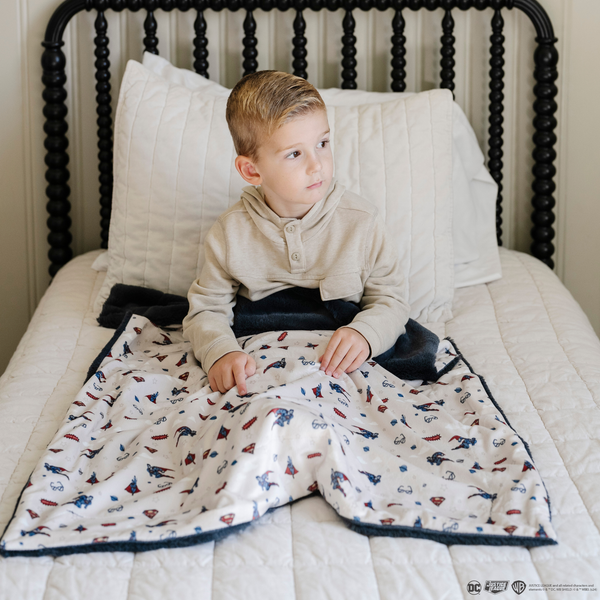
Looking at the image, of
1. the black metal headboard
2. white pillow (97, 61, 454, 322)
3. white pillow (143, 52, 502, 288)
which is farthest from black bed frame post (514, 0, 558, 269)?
white pillow (97, 61, 454, 322)

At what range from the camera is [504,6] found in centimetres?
169

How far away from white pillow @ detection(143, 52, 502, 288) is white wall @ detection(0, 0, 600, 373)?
15 cm

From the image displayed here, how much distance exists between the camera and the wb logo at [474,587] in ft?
2.42

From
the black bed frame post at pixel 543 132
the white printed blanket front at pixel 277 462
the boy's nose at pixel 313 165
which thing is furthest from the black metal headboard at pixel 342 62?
the white printed blanket front at pixel 277 462

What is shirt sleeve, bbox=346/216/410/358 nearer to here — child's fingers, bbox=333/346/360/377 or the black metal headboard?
child's fingers, bbox=333/346/360/377

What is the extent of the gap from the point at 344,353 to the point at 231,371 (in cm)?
18

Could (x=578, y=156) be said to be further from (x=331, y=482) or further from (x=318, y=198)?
(x=331, y=482)

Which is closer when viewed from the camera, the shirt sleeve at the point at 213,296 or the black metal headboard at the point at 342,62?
the shirt sleeve at the point at 213,296

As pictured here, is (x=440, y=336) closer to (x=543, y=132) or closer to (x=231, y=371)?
(x=231, y=371)

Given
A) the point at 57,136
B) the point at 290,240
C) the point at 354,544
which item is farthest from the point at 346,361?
the point at 57,136

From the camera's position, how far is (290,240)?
1.25 metres

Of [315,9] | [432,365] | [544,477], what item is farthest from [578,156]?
[544,477]

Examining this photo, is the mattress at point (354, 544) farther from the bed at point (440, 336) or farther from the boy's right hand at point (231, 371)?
the boy's right hand at point (231, 371)

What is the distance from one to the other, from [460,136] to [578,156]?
393 mm
